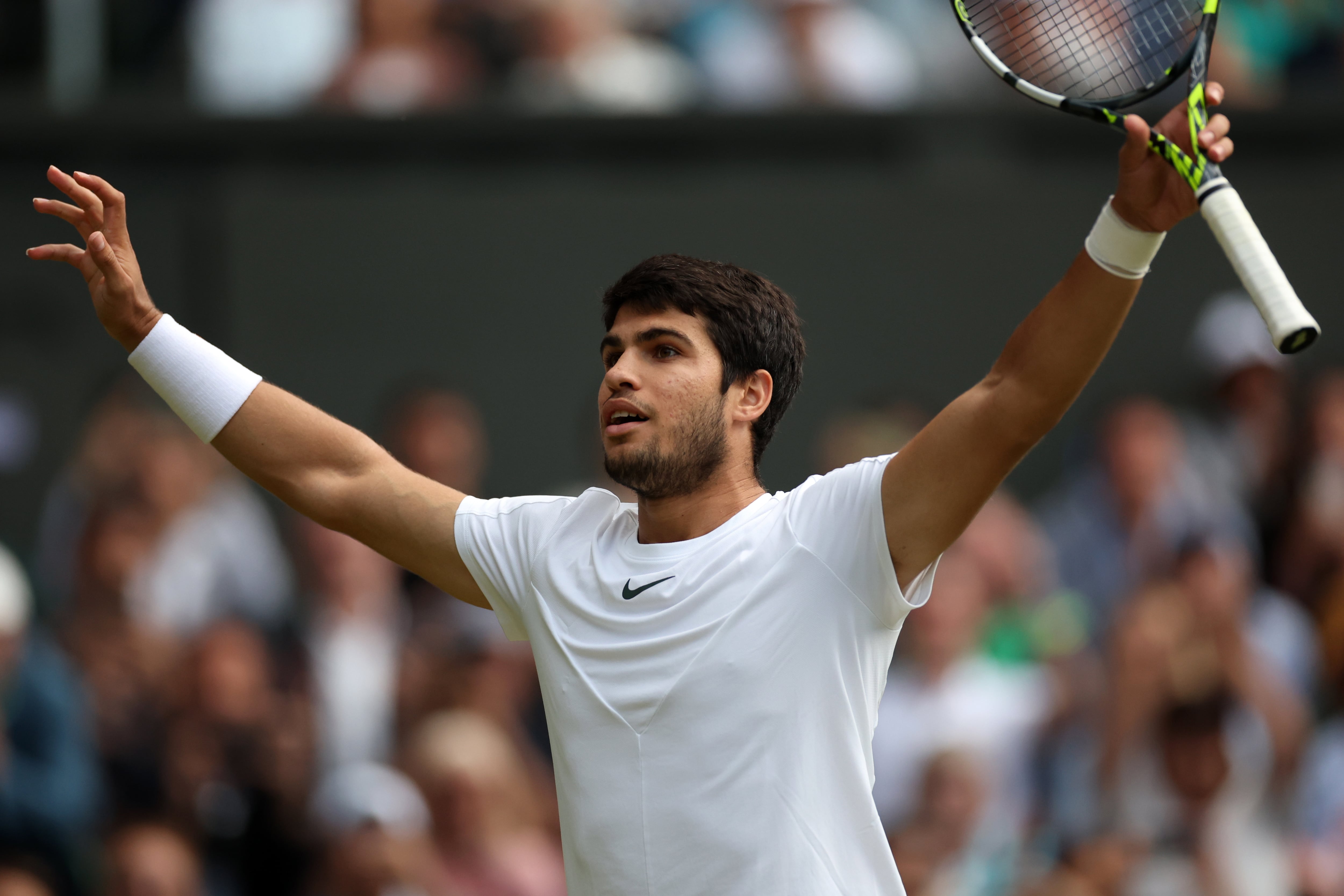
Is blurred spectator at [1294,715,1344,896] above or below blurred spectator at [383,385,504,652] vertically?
below

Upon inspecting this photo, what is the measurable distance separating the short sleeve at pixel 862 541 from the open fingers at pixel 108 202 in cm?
144

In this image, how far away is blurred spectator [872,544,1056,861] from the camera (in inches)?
228

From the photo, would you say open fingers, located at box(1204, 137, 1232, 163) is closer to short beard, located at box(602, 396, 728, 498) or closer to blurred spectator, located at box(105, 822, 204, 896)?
short beard, located at box(602, 396, 728, 498)

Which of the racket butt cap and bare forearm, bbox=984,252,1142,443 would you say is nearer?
the racket butt cap

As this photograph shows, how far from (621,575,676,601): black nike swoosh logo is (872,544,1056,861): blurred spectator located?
2.86 meters

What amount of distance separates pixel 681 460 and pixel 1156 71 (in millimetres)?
1336

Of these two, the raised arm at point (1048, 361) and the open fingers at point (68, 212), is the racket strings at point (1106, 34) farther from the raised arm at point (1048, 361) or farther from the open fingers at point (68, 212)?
the open fingers at point (68, 212)

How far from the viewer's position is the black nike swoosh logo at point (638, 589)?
10.0 feet

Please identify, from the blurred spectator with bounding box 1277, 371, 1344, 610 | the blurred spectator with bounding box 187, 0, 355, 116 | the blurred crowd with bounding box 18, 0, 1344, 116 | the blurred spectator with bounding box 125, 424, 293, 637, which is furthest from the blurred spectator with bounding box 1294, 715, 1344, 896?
the blurred spectator with bounding box 187, 0, 355, 116

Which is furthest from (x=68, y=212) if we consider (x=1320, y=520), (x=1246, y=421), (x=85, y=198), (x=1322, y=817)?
(x=1246, y=421)

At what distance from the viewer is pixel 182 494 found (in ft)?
22.2

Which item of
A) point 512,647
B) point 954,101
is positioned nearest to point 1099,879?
point 512,647

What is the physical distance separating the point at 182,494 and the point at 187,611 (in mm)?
503

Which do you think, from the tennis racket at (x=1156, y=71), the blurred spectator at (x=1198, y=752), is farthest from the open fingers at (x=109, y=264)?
the blurred spectator at (x=1198, y=752)
